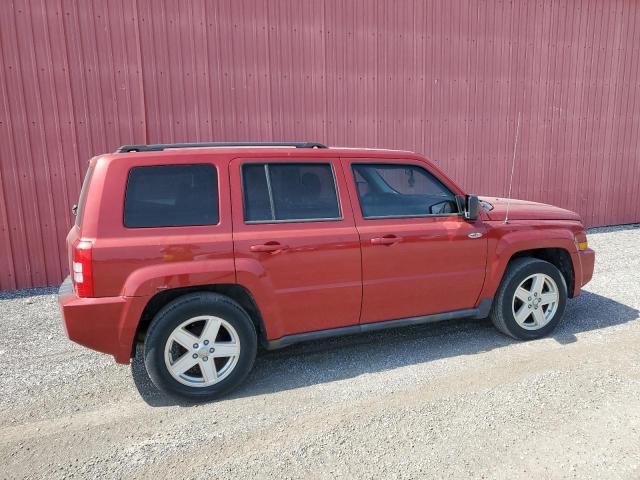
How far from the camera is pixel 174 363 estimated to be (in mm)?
3186

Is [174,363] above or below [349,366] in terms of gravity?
above

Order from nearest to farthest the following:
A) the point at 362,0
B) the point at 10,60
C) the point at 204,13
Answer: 1. the point at 10,60
2. the point at 204,13
3. the point at 362,0

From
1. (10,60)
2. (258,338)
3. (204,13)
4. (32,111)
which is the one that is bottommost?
(258,338)

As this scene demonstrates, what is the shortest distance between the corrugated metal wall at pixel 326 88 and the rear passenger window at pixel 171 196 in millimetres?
3536

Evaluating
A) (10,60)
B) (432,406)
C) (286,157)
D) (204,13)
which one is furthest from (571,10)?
(10,60)

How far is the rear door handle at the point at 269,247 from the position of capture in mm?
3264

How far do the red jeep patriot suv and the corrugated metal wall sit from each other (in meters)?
3.17

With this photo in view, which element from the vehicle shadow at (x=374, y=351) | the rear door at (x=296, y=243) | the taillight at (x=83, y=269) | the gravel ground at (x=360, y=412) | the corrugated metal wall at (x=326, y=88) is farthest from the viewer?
the corrugated metal wall at (x=326, y=88)

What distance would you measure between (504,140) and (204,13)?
557 cm

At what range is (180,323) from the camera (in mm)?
3152

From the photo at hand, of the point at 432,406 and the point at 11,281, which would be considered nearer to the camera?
the point at 432,406

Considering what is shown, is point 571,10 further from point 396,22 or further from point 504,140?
point 396,22

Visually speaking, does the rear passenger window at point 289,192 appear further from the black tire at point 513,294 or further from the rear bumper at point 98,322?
the black tire at point 513,294

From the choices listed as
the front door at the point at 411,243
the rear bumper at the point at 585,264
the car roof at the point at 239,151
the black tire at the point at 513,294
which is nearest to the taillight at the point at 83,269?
the car roof at the point at 239,151
